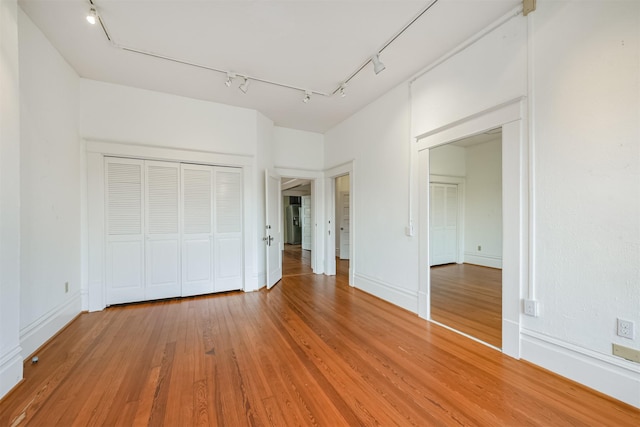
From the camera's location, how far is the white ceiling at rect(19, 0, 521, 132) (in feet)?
7.15

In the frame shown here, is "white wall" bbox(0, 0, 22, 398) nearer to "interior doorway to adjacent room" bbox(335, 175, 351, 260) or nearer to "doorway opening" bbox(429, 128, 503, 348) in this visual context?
"doorway opening" bbox(429, 128, 503, 348)

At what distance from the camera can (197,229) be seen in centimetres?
397

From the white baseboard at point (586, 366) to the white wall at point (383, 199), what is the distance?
1268 millimetres

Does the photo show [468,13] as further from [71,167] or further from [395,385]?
[71,167]

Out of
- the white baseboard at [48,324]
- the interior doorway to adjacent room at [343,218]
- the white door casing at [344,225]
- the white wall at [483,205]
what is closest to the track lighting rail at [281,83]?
the white baseboard at [48,324]

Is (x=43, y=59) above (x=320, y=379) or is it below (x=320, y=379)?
above

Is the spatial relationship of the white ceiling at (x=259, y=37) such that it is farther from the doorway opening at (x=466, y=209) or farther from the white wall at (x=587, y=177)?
the doorway opening at (x=466, y=209)

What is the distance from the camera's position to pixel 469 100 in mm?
2578

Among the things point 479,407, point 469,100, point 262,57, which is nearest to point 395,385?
point 479,407

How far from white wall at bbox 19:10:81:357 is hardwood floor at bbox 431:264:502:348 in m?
4.21

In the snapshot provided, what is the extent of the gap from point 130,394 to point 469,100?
387 cm

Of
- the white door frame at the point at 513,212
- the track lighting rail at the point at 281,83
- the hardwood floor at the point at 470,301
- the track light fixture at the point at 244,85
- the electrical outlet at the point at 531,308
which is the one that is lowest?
the hardwood floor at the point at 470,301

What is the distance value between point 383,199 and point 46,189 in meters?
3.96

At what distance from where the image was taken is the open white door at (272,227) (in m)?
4.35
